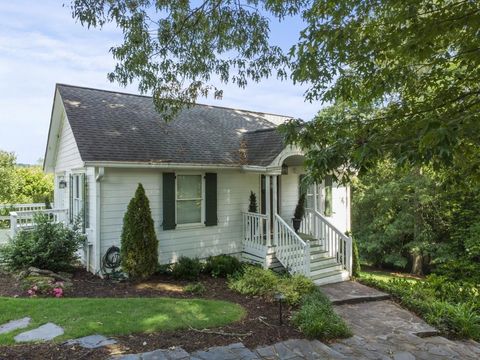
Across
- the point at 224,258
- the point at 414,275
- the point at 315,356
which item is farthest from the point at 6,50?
the point at 414,275

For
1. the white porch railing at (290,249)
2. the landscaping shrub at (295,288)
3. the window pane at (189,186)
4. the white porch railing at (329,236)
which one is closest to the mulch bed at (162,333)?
the landscaping shrub at (295,288)

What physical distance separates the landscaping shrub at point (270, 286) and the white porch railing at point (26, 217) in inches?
221

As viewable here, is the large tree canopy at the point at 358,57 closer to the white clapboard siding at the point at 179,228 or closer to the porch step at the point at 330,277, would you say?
the white clapboard siding at the point at 179,228

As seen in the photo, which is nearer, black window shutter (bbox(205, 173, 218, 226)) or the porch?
the porch

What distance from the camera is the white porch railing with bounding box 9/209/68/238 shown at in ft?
30.8

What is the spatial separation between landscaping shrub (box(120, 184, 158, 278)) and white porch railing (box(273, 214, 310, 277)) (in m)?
3.36

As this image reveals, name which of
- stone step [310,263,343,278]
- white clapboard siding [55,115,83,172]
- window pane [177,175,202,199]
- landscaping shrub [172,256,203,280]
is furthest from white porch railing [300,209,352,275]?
white clapboard siding [55,115,83,172]

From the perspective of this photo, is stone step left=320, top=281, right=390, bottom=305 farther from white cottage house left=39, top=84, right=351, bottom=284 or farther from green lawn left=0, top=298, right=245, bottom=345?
green lawn left=0, top=298, right=245, bottom=345

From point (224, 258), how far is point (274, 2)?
6.17 m

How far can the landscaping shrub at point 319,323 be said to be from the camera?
16.8 feet

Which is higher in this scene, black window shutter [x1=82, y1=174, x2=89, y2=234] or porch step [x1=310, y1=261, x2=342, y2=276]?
black window shutter [x1=82, y1=174, x2=89, y2=234]

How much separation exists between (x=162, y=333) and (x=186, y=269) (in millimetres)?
3608

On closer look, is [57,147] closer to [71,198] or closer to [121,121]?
[71,198]

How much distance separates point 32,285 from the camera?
6.89 m
